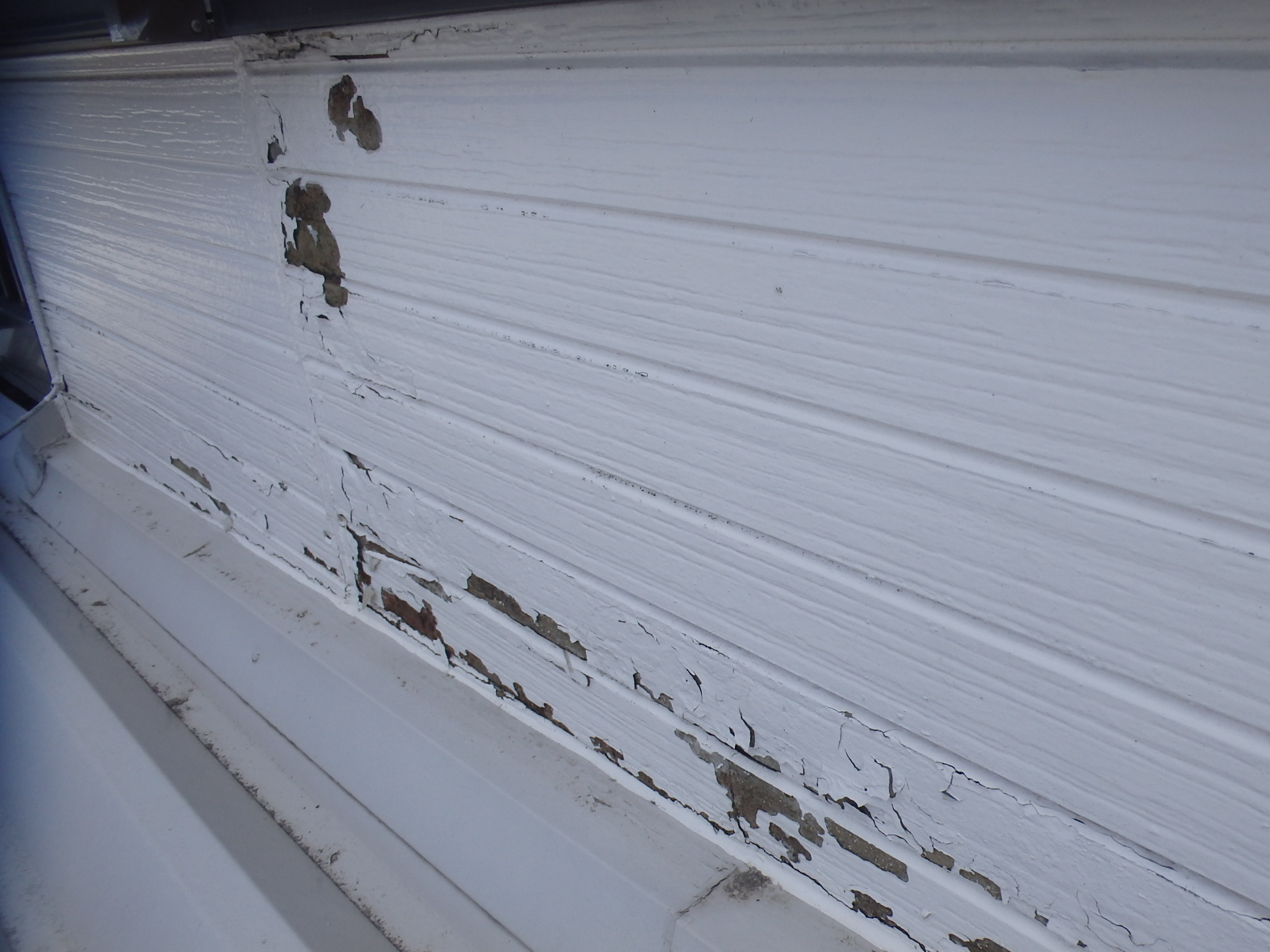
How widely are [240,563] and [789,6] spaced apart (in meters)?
2.60

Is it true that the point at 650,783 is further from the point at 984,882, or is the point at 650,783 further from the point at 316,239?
the point at 316,239

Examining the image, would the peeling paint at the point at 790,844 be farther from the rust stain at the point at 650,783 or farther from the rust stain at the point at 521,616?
the rust stain at the point at 521,616

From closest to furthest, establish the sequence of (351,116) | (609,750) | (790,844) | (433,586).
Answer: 1. (790,844)
2. (351,116)
3. (609,750)
4. (433,586)

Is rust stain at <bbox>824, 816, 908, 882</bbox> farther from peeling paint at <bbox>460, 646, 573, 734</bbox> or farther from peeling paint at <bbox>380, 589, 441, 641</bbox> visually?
peeling paint at <bbox>380, 589, 441, 641</bbox>

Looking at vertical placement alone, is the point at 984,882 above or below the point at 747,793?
above

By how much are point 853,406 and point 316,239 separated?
1.47 metres

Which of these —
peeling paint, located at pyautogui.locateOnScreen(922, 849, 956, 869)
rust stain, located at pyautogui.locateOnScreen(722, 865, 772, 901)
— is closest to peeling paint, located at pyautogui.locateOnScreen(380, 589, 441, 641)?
rust stain, located at pyautogui.locateOnScreen(722, 865, 772, 901)

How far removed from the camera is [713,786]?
5.32 ft

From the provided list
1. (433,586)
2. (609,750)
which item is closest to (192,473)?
(433,586)

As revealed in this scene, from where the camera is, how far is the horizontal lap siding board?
33.8 inches

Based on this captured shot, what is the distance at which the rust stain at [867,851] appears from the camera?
137 centimetres

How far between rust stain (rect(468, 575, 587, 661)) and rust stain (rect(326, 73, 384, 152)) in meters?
1.03

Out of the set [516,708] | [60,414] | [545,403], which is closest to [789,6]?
[545,403]

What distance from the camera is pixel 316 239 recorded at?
6.43ft
